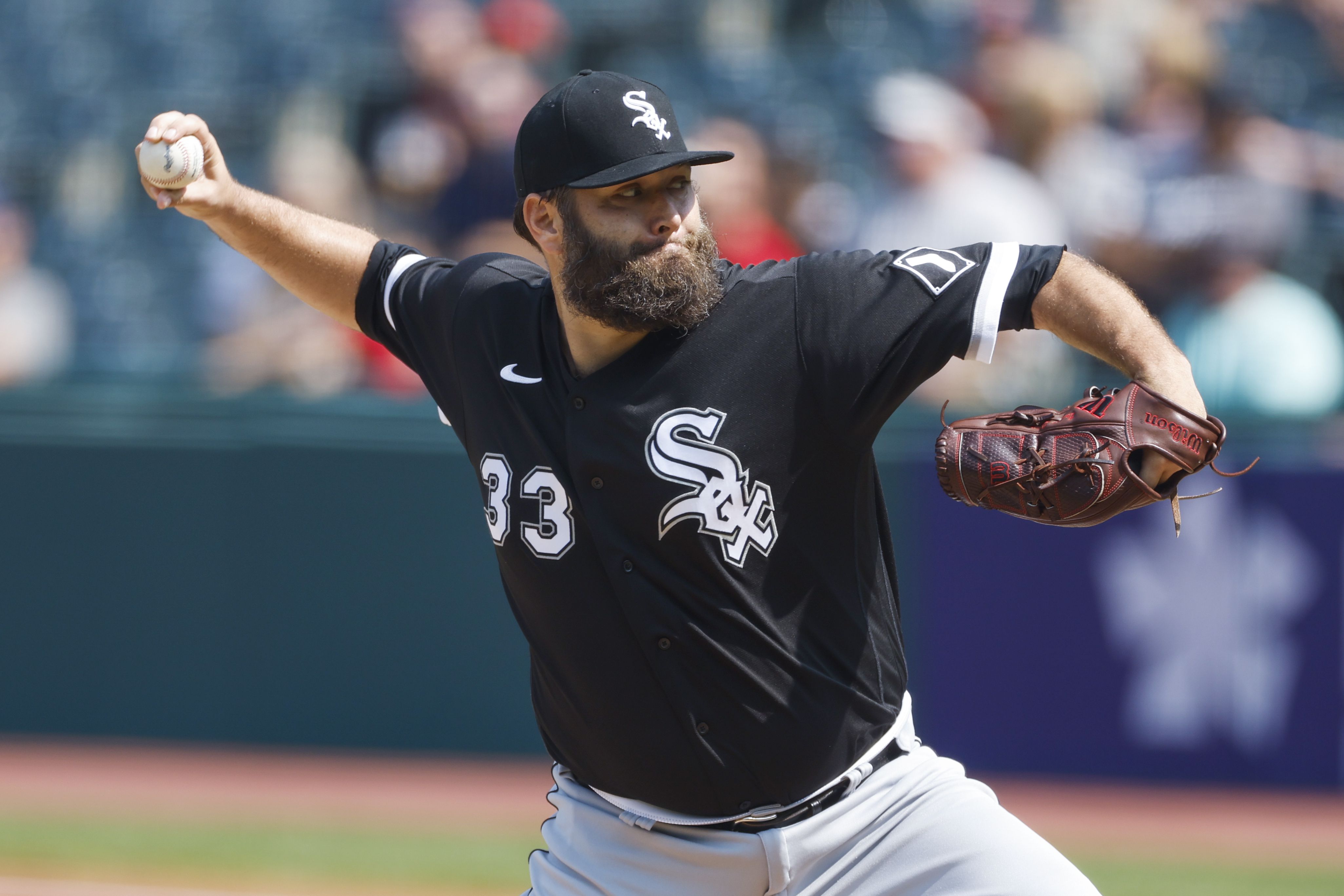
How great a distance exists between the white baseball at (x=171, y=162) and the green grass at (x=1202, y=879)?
12.9 feet

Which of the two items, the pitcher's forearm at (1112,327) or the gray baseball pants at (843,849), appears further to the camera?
the gray baseball pants at (843,849)

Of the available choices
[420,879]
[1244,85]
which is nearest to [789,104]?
[1244,85]

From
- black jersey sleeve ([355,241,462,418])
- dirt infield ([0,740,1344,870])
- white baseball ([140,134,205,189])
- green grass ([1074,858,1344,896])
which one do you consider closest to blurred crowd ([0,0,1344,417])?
dirt infield ([0,740,1344,870])

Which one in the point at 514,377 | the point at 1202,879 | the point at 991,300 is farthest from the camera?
the point at 1202,879

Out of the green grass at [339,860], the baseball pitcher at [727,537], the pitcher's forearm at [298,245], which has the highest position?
the pitcher's forearm at [298,245]

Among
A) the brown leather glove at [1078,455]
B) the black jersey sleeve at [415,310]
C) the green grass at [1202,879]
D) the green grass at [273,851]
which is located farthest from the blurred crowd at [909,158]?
the brown leather glove at [1078,455]

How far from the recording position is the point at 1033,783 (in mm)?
6734

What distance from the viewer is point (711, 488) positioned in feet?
8.99

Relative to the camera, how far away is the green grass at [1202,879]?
17.7 ft

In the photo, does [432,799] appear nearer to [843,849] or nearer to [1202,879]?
[1202,879]

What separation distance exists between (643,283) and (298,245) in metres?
0.90

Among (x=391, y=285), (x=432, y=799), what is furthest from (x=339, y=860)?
(x=391, y=285)

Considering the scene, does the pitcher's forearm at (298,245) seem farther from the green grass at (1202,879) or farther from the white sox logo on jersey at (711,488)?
the green grass at (1202,879)

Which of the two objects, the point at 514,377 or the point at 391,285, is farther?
the point at 391,285
